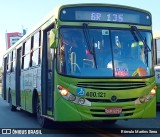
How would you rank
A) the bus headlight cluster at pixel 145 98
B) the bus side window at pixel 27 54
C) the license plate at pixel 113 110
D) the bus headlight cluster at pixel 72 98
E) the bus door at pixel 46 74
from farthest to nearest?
the bus side window at pixel 27 54, the bus door at pixel 46 74, the bus headlight cluster at pixel 145 98, the license plate at pixel 113 110, the bus headlight cluster at pixel 72 98

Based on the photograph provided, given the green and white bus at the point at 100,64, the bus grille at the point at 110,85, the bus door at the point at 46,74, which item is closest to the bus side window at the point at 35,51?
the bus door at the point at 46,74

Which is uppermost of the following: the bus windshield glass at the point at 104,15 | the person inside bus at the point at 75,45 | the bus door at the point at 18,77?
the bus windshield glass at the point at 104,15

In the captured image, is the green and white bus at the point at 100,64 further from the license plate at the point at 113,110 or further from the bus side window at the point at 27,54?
the bus side window at the point at 27,54

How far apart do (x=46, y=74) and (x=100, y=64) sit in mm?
2104

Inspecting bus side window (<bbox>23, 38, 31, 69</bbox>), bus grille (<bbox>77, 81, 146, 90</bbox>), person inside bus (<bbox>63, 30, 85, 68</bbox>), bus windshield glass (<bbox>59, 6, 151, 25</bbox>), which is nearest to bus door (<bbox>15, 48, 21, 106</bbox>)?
bus side window (<bbox>23, 38, 31, 69</bbox>)

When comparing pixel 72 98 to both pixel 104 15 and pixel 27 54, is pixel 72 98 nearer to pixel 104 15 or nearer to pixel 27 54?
pixel 104 15

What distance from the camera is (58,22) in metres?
9.81

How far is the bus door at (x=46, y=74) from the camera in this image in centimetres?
1074

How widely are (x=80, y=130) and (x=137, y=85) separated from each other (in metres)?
2.37

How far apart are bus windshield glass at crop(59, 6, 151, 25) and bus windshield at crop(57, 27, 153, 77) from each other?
0.31 meters

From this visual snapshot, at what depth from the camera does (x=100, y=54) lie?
9.68 meters

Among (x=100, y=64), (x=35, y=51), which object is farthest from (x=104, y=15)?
(x=35, y=51)

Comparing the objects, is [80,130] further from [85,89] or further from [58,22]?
[58,22]

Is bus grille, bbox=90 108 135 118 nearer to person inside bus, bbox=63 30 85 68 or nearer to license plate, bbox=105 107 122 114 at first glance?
license plate, bbox=105 107 122 114
